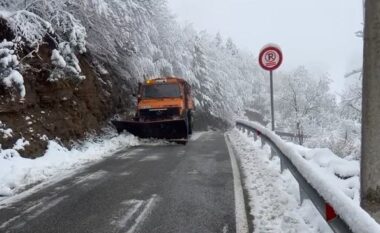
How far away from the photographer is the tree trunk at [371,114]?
4.57m

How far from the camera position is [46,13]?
47.6ft

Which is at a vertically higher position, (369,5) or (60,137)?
(369,5)

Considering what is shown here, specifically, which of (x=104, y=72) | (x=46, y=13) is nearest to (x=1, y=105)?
(x=46, y=13)

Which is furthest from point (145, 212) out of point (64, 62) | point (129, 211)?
point (64, 62)

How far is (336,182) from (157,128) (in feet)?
35.4

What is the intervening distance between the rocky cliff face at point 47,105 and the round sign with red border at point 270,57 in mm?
6330

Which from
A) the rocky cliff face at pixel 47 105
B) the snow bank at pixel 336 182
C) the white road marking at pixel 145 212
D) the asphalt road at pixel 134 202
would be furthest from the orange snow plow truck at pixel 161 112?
the white road marking at pixel 145 212

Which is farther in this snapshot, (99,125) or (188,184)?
(99,125)

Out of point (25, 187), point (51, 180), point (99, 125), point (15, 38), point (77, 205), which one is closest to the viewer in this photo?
point (77, 205)

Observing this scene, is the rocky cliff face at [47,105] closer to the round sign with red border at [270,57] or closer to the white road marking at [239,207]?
the white road marking at [239,207]

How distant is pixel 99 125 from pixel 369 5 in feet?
46.9

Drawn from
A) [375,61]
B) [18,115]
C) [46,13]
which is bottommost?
[18,115]

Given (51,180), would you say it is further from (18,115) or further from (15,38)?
(15,38)

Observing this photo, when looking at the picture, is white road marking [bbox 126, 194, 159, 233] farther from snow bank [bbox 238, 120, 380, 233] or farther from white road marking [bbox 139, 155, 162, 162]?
white road marking [bbox 139, 155, 162, 162]
